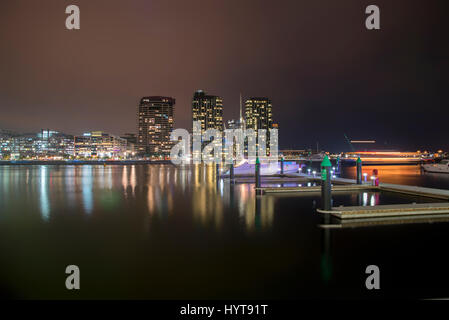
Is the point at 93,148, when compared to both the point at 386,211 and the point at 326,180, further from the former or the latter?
the point at 386,211

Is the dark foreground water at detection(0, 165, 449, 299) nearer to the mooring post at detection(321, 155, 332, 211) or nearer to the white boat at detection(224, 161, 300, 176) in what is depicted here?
the mooring post at detection(321, 155, 332, 211)

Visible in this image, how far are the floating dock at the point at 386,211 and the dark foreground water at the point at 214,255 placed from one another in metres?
1.11

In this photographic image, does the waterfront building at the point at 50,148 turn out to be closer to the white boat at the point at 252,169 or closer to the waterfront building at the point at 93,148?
the waterfront building at the point at 93,148

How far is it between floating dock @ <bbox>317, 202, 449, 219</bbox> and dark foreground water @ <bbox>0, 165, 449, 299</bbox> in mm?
1108

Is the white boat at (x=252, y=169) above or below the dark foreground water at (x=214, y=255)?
above

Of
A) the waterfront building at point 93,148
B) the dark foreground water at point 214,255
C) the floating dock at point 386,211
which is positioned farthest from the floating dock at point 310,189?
the waterfront building at point 93,148

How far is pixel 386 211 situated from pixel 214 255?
337 inches

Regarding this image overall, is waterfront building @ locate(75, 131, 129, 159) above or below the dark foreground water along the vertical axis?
above

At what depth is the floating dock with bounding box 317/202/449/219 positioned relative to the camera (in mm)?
12133

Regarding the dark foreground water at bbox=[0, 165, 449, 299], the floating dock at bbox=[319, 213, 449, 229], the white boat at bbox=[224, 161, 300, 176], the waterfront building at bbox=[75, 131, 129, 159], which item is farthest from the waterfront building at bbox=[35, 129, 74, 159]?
the floating dock at bbox=[319, 213, 449, 229]

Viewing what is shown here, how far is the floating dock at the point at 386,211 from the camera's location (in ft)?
39.8
